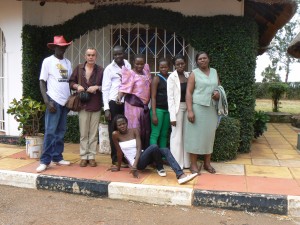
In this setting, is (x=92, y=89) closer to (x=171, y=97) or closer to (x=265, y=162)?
(x=171, y=97)

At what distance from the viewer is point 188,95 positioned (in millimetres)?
5188

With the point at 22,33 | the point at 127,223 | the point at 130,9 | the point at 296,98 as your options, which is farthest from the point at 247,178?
the point at 296,98

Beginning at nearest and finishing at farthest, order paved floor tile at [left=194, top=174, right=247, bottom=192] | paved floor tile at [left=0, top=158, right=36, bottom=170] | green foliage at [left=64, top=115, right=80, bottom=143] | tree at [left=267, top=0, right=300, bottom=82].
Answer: paved floor tile at [left=194, top=174, right=247, bottom=192] < paved floor tile at [left=0, top=158, right=36, bottom=170] < green foliage at [left=64, top=115, right=80, bottom=143] < tree at [left=267, top=0, right=300, bottom=82]

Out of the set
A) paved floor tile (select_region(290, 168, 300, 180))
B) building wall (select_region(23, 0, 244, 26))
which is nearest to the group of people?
paved floor tile (select_region(290, 168, 300, 180))

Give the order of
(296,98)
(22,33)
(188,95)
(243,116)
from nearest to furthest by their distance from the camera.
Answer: (188,95), (243,116), (22,33), (296,98)

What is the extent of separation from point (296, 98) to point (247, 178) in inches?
955

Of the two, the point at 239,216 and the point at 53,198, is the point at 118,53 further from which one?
the point at 239,216

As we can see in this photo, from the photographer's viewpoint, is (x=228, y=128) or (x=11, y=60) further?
(x=11, y=60)

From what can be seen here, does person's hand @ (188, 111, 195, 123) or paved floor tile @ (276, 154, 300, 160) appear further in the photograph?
paved floor tile @ (276, 154, 300, 160)

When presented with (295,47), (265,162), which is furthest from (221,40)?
(295,47)

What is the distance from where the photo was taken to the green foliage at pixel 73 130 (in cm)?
755

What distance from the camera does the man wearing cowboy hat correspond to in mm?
5414

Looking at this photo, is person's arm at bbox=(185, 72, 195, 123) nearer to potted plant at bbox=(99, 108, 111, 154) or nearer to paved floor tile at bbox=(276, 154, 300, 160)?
potted plant at bbox=(99, 108, 111, 154)

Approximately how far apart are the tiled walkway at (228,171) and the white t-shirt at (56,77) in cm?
111
